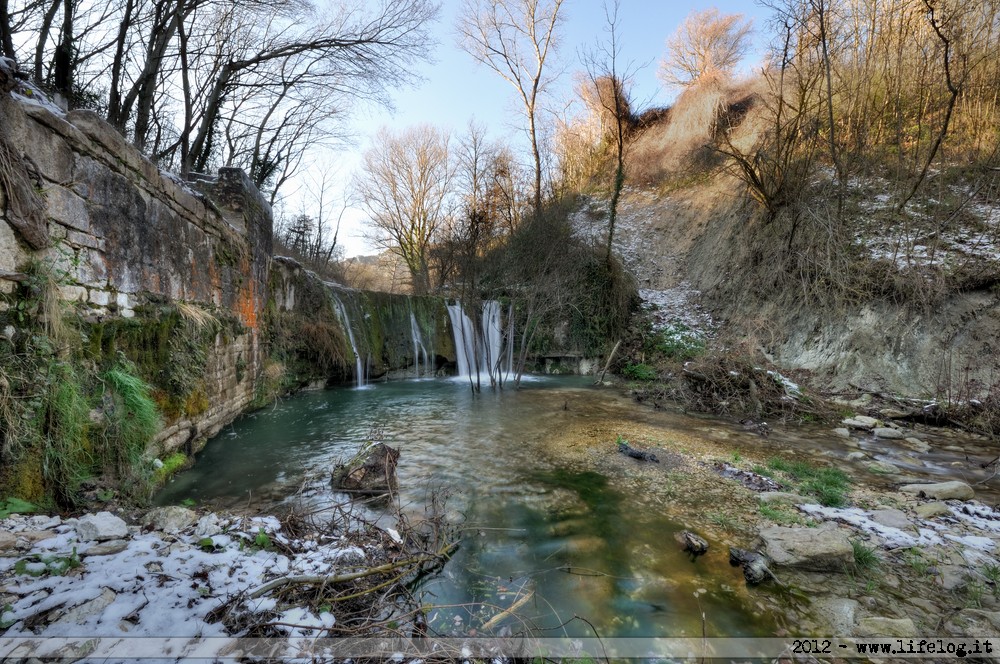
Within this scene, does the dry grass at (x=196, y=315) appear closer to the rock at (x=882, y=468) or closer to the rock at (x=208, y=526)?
the rock at (x=208, y=526)

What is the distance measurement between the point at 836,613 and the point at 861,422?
5216mm

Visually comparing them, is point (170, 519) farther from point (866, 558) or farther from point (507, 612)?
point (866, 558)

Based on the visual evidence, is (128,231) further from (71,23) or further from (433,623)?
(71,23)

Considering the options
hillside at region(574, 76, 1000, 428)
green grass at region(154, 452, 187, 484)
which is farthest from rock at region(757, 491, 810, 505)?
green grass at region(154, 452, 187, 484)

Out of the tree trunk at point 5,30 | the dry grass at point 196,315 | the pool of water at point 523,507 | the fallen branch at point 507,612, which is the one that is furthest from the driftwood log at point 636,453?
the tree trunk at point 5,30

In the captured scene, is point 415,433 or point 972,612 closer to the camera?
point 972,612

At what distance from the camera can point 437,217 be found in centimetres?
2167

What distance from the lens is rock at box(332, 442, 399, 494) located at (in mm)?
3701

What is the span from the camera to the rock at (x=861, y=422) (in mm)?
5805

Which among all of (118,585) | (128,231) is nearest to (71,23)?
(128,231)

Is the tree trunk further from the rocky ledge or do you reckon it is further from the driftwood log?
Answer: the driftwood log

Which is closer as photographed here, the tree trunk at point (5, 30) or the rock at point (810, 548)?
the rock at point (810, 548)

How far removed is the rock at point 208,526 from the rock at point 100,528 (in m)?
0.34

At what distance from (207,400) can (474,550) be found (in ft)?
13.6
